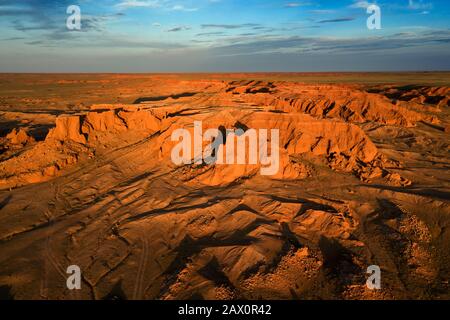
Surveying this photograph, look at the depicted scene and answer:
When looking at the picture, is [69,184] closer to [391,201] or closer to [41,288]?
[41,288]

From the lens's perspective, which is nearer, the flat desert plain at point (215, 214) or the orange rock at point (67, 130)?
the flat desert plain at point (215, 214)

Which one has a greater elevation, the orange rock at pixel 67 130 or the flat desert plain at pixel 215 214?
the orange rock at pixel 67 130

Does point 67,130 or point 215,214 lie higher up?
point 67,130

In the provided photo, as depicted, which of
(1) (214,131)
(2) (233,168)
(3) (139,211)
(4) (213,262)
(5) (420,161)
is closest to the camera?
(4) (213,262)

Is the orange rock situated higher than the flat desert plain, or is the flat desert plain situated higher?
the orange rock

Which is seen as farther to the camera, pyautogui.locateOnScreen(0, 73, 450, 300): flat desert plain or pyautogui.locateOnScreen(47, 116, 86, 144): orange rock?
pyautogui.locateOnScreen(47, 116, 86, 144): orange rock

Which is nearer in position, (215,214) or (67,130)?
(215,214)

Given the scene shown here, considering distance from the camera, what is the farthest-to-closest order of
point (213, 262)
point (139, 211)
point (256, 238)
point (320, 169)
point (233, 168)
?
point (320, 169) → point (233, 168) → point (139, 211) → point (256, 238) → point (213, 262)
